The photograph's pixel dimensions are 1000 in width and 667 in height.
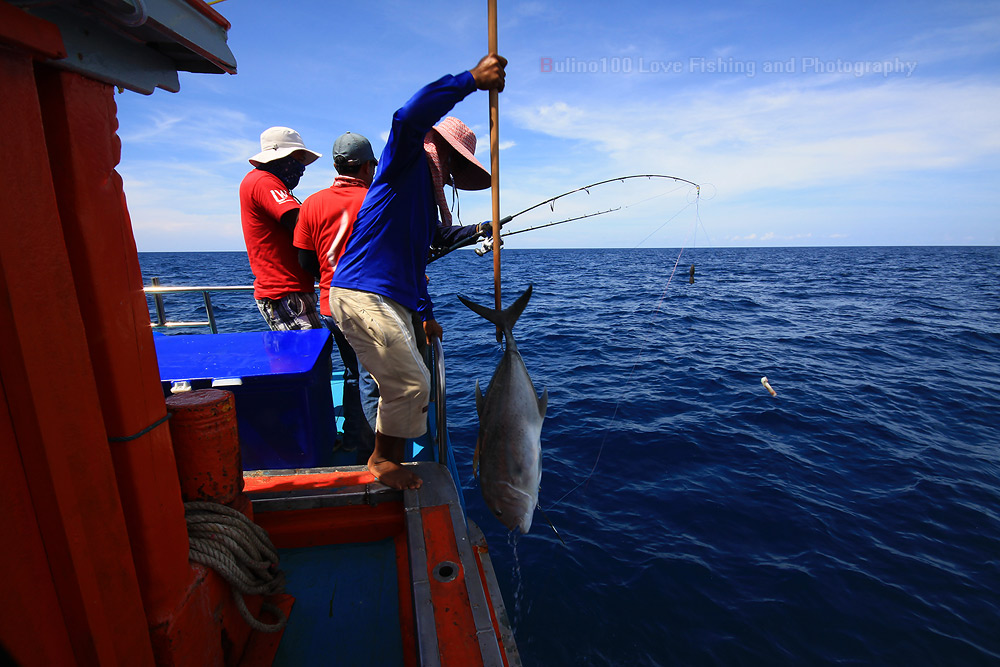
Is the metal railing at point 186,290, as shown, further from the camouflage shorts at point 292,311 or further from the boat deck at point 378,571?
the boat deck at point 378,571

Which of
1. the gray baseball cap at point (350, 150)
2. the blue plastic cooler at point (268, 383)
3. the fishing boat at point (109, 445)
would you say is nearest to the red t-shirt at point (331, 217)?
the gray baseball cap at point (350, 150)

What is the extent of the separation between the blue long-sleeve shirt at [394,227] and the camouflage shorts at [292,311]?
1.64 metres

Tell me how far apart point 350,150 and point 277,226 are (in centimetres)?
102

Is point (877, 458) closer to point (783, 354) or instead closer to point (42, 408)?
point (783, 354)

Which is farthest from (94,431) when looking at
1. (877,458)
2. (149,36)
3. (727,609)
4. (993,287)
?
(993,287)

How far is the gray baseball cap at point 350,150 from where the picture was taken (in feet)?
10.9

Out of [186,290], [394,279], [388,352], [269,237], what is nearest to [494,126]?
[394,279]

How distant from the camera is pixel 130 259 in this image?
1401 millimetres

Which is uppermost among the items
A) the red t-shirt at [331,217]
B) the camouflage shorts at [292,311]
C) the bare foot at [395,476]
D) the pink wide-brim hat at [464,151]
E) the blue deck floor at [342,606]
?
the pink wide-brim hat at [464,151]

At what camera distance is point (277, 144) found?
3869 mm

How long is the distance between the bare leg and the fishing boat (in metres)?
0.40

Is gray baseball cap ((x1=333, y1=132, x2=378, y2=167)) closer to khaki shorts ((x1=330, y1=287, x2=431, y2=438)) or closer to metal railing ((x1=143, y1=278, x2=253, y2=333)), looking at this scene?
khaki shorts ((x1=330, y1=287, x2=431, y2=438))

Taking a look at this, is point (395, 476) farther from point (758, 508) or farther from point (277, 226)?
point (758, 508)

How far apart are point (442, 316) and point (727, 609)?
15115 mm
